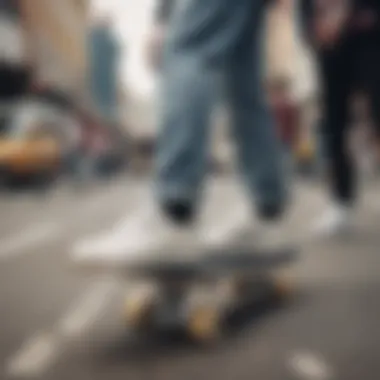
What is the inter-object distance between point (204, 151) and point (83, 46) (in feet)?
0.41

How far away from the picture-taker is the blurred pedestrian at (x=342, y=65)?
3.29ft

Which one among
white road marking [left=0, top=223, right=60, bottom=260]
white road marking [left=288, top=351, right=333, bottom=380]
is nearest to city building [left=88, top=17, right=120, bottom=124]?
white road marking [left=0, top=223, right=60, bottom=260]

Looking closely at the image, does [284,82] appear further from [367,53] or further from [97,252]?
[97,252]

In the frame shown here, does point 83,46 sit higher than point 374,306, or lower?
higher

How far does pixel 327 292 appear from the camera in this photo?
108 cm

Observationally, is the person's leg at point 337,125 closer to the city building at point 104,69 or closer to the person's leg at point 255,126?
the person's leg at point 255,126

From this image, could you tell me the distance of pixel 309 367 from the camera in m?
0.95

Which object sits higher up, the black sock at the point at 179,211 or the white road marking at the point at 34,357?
the black sock at the point at 179,211

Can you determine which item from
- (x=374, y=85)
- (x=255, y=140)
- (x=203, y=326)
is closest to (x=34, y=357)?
(x=203, y=326)

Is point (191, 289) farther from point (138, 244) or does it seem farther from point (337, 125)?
point (337, 125)

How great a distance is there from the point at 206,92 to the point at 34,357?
247 mm

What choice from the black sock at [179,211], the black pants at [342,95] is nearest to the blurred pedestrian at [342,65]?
the black pants at [342,95]

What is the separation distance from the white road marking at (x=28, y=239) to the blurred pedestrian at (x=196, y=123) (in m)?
0.04

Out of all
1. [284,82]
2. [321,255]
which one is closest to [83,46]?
[284,82]
